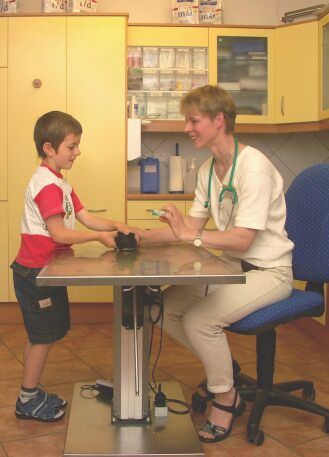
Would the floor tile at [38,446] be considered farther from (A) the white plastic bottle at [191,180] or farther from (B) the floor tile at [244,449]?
(A) the white plastic bottle at [191,180]

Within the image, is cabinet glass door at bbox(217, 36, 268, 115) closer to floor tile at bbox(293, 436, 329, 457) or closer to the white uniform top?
the white uniform top

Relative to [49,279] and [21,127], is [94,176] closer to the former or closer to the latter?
[21,127]

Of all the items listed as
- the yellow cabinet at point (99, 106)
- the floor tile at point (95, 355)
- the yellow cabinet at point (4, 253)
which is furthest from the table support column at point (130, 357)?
the yellow cabinet at point (4, 253)

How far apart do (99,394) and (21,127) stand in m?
1.88

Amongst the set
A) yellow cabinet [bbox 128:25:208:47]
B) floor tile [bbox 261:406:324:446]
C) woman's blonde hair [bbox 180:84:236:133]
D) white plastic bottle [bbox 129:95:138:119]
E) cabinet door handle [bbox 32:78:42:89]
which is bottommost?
floor tile [bbox 261:406:324:446]

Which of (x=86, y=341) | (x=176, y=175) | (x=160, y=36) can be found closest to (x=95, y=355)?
Answer: (x=86, y=341)

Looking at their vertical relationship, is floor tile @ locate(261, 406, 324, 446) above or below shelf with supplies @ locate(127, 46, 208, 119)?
below

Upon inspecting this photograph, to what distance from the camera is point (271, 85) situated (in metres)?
3.75

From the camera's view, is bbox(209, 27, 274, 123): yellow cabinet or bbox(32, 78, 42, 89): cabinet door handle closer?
bbox(32, 78, 42, 89): cabinet door handle

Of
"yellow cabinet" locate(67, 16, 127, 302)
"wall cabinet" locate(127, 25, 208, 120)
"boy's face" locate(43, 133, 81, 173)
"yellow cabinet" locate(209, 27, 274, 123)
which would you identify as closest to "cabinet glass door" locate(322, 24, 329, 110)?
"yellow cabinet" locate(209, 27, 274, 123)

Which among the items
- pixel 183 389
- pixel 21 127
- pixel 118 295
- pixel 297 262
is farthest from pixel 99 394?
pixel 21 127

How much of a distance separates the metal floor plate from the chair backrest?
0.66 m

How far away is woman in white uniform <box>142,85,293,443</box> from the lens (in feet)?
5.89

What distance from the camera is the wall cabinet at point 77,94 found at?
136 inches
